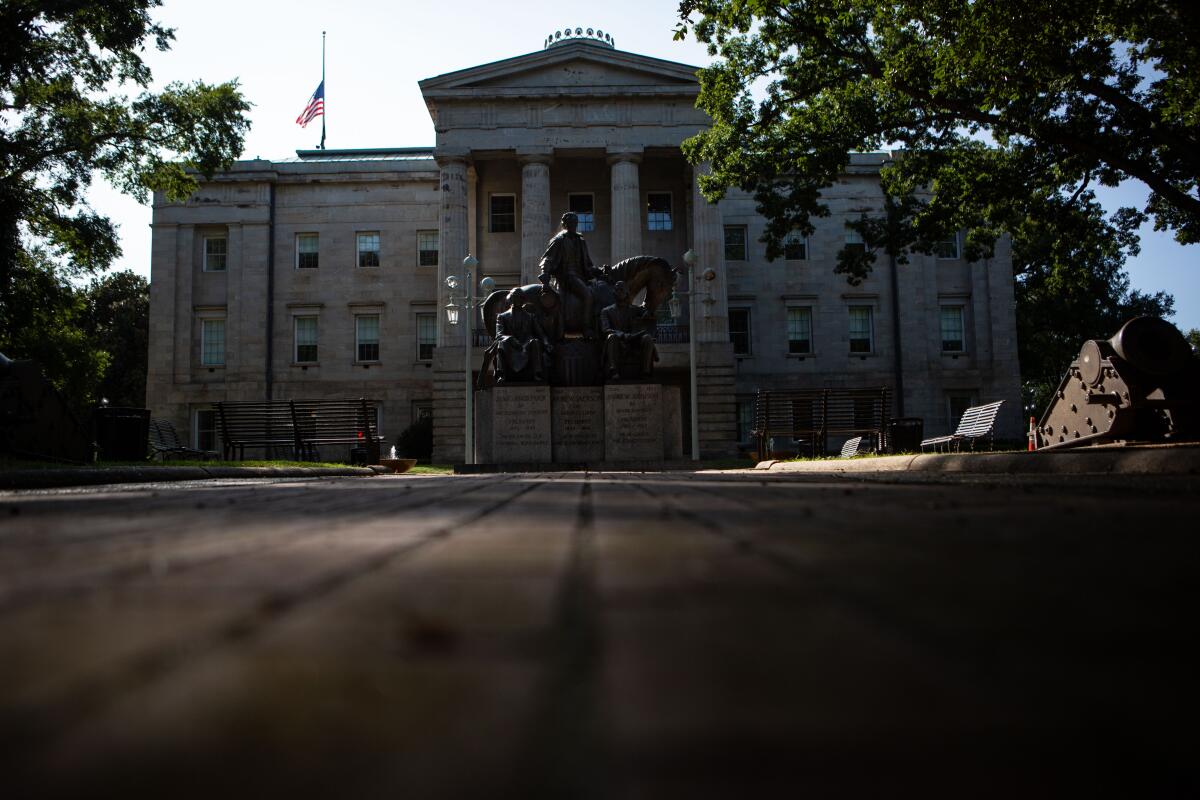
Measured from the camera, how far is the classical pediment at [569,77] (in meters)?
37.0

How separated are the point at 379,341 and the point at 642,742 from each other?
141 ft

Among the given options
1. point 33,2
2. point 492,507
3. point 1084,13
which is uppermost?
point 33,2

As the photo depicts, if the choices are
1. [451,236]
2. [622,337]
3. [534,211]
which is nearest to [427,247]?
[451,236]

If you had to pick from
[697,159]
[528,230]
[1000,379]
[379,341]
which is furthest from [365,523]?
[1000,379]

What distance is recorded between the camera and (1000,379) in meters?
41.6

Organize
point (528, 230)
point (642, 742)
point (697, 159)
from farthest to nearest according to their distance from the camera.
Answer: point (528, 230), point (697, 159), point (642, 742)

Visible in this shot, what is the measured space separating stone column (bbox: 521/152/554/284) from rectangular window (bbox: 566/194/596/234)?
4.03 metres

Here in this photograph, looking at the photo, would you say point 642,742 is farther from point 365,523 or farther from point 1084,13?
point 1084,13

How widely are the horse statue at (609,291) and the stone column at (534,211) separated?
18984 mm

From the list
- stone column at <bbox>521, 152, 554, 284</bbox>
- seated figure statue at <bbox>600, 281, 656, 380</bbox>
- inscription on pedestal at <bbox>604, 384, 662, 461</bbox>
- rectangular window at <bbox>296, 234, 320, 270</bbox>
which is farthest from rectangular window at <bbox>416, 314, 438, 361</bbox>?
inscription on pedestal at <bbox>604, 384, 662, 461</bbox>

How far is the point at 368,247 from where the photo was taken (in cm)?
4297

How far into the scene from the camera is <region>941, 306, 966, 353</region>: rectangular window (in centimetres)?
4241

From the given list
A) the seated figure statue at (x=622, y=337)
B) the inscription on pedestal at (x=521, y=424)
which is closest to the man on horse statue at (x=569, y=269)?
the seated figure statue at (x=622, y=337)

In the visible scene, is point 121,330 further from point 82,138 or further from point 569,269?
point 569,269
